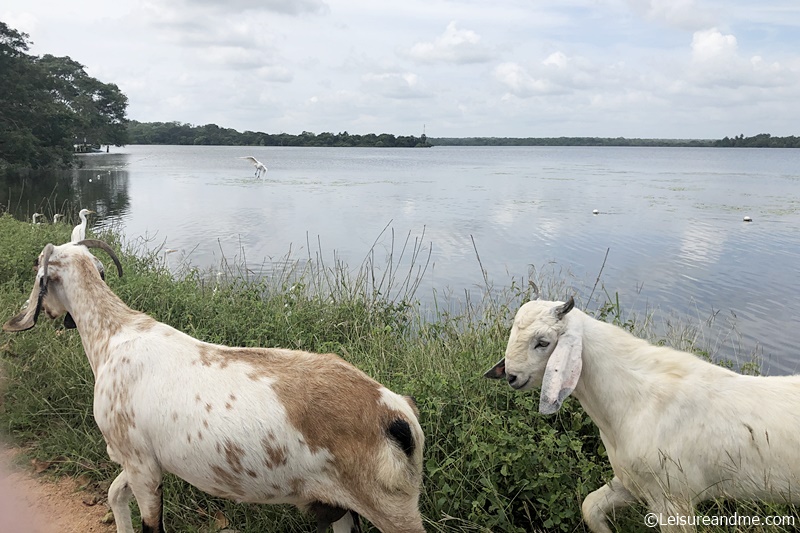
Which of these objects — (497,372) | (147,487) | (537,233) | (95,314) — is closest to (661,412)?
(497,372)

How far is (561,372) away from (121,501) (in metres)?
2.74

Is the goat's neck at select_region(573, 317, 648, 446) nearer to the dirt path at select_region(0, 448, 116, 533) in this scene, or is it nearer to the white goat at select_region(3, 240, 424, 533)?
the white goat at select_region(3, 240, 424, 533)

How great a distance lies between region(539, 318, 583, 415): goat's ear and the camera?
10.9ft

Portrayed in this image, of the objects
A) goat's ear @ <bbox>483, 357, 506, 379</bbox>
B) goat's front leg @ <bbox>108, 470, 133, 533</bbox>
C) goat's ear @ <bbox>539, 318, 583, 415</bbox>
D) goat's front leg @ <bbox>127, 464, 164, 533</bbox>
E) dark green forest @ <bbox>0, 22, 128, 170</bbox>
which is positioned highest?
dark green forest @ <bbox>0, 22, 128, 170</bbox>

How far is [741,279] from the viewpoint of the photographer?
42.1 feet

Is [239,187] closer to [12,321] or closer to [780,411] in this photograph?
[12,321]

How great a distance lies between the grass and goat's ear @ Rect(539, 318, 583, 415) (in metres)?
0.53

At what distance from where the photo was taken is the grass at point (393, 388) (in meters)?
3.72

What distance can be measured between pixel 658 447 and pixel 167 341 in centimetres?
280

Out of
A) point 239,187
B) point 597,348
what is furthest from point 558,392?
point 239,187

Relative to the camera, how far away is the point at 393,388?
15.9 ft

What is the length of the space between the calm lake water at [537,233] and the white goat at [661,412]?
5.13 meters

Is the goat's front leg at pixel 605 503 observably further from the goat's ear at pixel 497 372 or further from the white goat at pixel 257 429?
the white goat at pixel 257 429

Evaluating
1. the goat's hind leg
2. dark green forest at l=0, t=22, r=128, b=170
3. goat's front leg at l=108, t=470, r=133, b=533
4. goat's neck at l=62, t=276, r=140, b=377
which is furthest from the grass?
dark green forest at l=0, t=22, r=128, b=170
